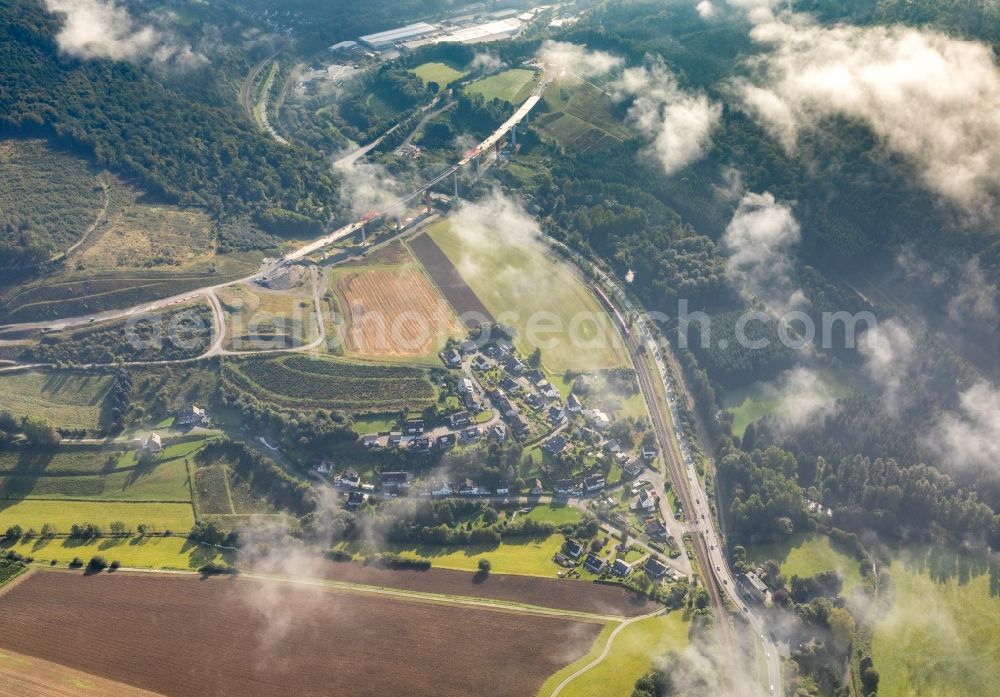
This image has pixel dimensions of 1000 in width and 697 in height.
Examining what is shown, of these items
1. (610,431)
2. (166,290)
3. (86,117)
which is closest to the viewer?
(610,431)

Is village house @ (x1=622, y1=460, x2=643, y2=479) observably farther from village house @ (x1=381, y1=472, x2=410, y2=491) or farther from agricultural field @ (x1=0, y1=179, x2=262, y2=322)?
agricultural field @ (x1=0, y1=179, x2=262, y2=322)

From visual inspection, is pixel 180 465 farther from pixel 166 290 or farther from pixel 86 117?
pixel 86 117

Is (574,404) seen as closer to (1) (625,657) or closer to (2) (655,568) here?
(2) (655,568)

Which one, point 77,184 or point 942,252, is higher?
point 77,184

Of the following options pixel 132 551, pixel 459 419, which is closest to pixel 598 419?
pixel 459 419

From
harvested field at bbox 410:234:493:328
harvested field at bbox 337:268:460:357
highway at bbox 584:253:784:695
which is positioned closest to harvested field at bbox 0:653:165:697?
harvested field at bbox 337:268:460:357

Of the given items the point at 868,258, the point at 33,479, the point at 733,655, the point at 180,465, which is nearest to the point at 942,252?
the point at 868,258
